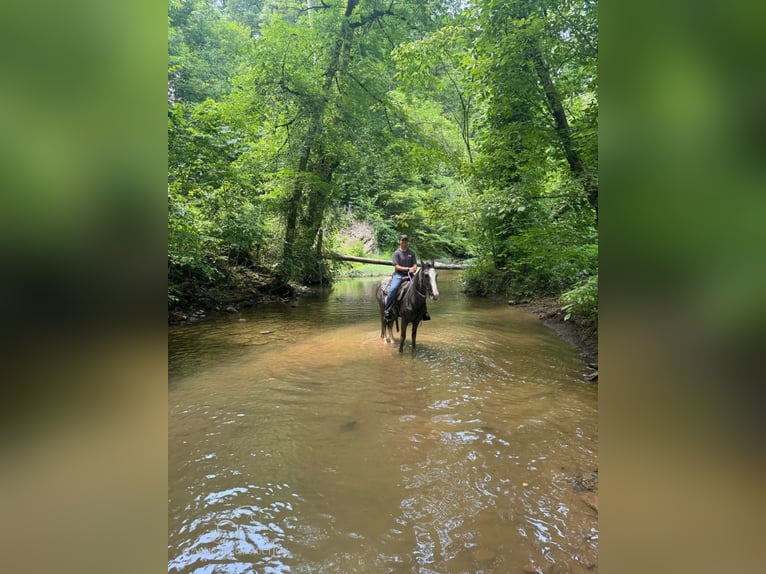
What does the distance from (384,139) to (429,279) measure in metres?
9.54

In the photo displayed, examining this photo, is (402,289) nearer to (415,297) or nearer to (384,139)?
(415,297)

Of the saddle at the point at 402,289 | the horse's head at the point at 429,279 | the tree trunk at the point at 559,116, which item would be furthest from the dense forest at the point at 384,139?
the saddle at the point at 402,289

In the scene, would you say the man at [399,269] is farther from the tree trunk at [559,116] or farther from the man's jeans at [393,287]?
the tree trunk at [559,116]

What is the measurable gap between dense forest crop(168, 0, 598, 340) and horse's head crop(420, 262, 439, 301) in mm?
2209

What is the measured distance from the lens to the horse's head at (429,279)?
7.20 metres

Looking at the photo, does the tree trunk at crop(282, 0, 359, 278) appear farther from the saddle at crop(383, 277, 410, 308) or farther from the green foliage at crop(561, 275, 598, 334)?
the green foliage at crop(561, 275, 598, 334)

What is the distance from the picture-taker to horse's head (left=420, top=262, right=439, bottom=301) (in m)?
7.20

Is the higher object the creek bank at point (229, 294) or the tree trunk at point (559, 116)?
the tree trunk at point (559, 116)

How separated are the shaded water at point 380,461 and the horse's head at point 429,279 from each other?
1353 mm

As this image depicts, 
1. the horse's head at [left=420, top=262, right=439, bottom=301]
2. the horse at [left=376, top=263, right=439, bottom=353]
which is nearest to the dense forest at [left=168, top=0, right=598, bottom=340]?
the horse's head at [left=420, top=262, right=439, bottom=301]

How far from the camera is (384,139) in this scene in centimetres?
1483
